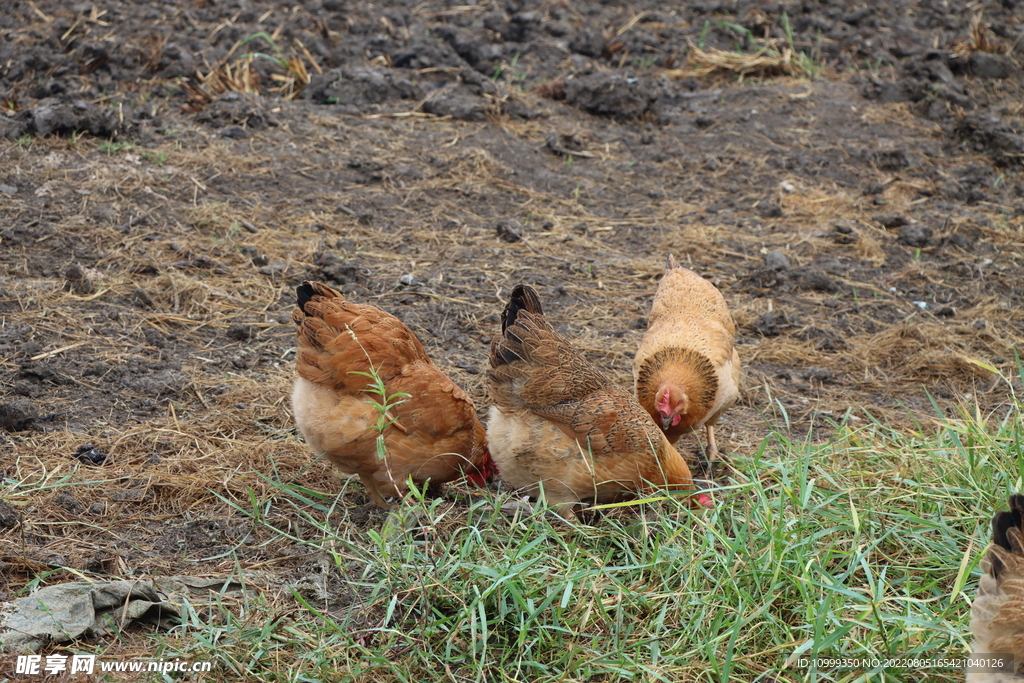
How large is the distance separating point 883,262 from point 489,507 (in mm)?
4117

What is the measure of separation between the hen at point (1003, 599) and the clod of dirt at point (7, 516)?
3.21 m

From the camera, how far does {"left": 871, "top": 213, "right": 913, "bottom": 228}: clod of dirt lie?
21.7 feet

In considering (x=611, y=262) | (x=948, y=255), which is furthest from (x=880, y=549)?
(x=948, y=255)

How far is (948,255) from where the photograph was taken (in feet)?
20.6

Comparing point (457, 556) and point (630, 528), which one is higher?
point (457, 556)

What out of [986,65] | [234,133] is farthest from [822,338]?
[986,65]

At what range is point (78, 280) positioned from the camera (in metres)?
4.90

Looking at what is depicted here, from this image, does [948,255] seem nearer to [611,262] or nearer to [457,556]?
[611,262]

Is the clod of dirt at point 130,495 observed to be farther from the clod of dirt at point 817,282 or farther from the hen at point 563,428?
the clod of dirt at point 817,282

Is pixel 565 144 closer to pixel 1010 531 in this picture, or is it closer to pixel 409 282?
pixel 409 282

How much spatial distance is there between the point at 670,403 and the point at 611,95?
493 centimetres

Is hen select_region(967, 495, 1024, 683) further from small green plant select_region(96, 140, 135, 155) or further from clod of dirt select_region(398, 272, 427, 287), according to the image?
small green plant select_region(96, 140, 135, 155)

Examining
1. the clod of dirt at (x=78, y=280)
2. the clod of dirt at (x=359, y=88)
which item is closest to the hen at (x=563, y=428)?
the clod of dirt at (x=78, y=280)

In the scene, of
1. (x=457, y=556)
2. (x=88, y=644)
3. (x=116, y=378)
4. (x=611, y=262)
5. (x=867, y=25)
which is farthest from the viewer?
(x=867, y=25)
